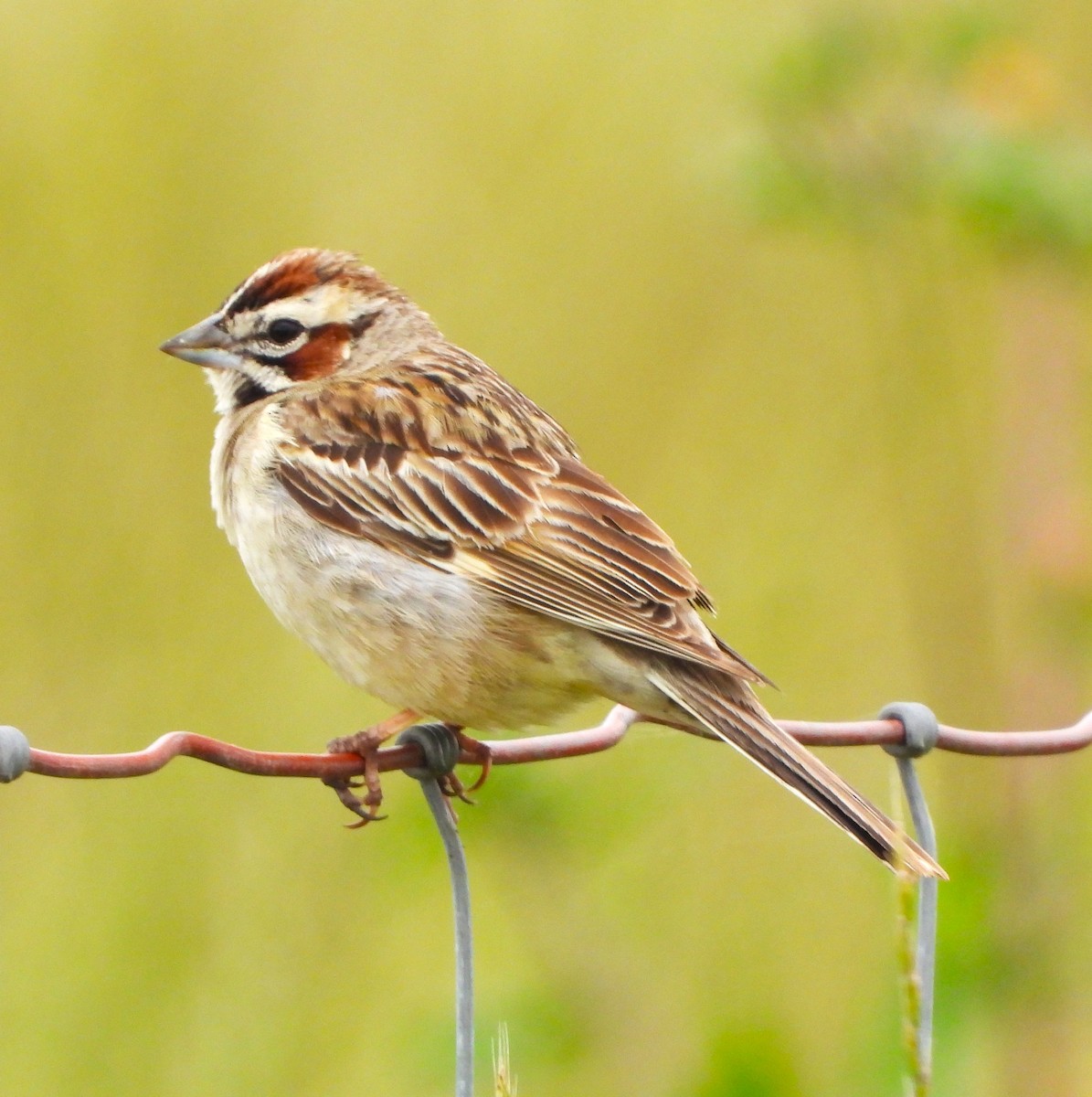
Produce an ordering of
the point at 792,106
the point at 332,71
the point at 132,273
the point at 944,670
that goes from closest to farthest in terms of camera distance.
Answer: the point at 792,106 → the point at 944,670 → the point at 132,273 → the point at 332,71

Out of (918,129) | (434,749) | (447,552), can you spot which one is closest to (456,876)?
(434,749)

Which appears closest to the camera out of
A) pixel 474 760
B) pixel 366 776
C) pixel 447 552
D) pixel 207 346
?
pixel 366 776

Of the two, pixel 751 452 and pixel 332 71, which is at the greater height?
pixel 332 71

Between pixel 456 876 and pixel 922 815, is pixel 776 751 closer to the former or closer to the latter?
pixel 922 815

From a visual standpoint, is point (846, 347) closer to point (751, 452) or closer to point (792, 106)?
point (751, 452)

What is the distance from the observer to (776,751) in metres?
3.74

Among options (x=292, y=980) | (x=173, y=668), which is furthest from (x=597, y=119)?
(x=292, y=980)

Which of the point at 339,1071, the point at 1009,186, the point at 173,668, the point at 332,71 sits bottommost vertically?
the point at 339,1071

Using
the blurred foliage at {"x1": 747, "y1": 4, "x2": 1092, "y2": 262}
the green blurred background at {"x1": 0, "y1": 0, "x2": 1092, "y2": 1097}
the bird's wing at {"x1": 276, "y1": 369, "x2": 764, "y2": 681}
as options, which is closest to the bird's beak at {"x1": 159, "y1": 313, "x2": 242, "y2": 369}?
the bird's wing at {"x1": 276, "y1": 369, "x2": 764, "y2": 681}

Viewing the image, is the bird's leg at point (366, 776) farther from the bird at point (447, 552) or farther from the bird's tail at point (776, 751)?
the bird's tail at point (776, 751)

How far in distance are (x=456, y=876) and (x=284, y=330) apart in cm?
233

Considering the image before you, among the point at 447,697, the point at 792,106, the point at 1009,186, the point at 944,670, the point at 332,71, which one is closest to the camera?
the point at 447,697

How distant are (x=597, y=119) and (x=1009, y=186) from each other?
3.33 meters

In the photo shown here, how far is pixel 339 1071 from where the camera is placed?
5789 millimetres
